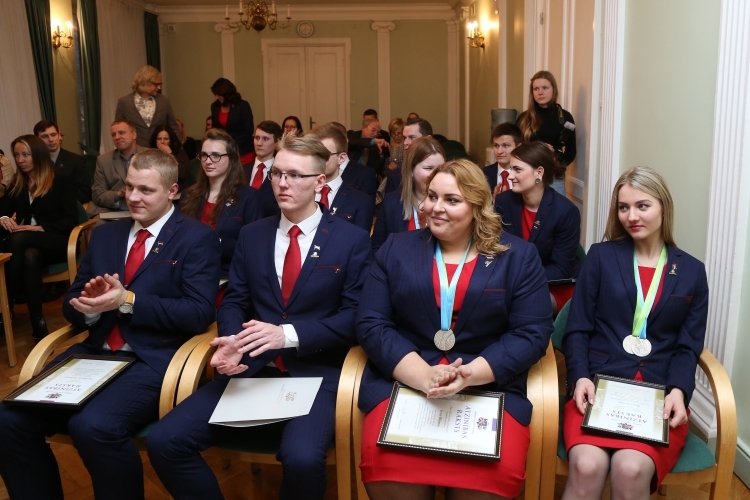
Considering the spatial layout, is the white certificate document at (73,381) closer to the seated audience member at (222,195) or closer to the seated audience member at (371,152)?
the seated audience member at (222,195)

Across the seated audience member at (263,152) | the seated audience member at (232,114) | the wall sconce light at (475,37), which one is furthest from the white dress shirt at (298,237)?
the wall sconce light at (475,37)

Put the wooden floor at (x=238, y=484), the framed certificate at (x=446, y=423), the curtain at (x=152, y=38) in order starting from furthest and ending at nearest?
the curtain at (x=152, y=38) → the wooden floor at (x=238, y=484) → the framed certificate at (x=446, y=423)

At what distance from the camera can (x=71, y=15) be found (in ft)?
30.3

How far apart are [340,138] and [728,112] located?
2170 millimetres

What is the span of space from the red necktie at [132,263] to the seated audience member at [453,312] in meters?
0.95

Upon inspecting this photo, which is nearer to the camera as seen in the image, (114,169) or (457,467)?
(457,467)

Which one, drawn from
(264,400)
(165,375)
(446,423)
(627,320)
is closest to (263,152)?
(165,375)

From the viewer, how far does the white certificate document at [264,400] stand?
2104mm

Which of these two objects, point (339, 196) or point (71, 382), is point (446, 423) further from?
point (339, 196)

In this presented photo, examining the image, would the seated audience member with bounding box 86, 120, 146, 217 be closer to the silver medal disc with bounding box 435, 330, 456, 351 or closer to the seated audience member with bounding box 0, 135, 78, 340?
the seated audience member with bounding box 0, 135, 78, 340

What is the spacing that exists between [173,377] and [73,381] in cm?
35

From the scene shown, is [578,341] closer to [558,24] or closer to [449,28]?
[558,24]

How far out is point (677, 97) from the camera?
10.3 feet

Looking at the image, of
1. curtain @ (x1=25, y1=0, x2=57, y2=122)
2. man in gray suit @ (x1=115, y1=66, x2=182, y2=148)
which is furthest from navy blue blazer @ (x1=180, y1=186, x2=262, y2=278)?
curtain @ (x1=25, y1=0, x2=57, y2=122)
